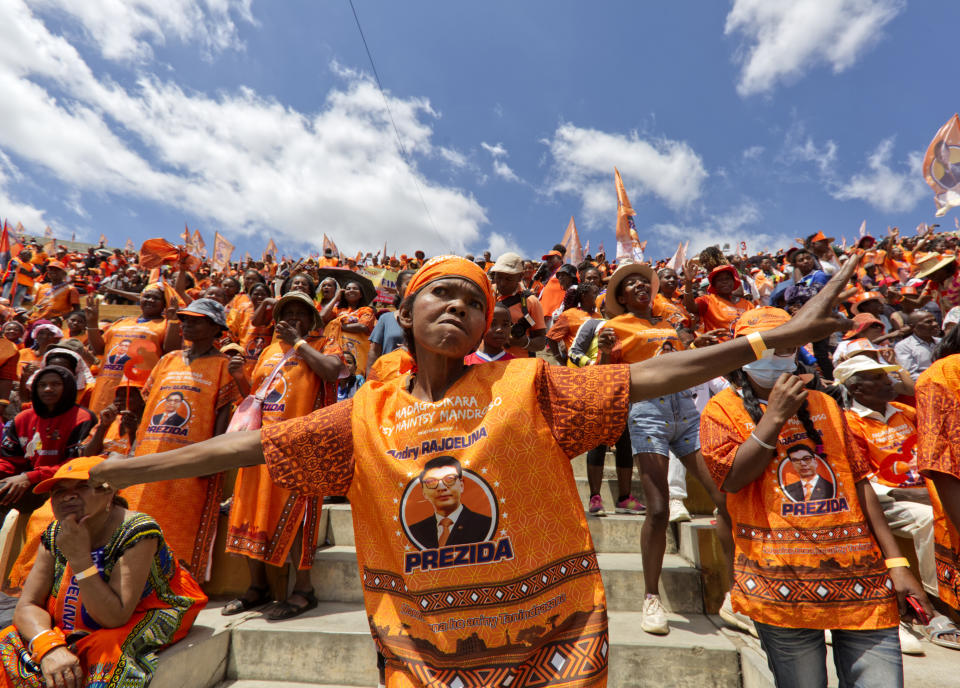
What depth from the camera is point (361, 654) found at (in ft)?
10.6

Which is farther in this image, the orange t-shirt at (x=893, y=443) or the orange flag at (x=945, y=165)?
the orange flag at (x=945, y=165)

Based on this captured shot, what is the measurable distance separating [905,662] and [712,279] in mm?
4109

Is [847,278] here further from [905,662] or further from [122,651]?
[122,651]

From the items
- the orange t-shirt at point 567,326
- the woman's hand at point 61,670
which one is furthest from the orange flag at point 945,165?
the woman's hand at point 61,670

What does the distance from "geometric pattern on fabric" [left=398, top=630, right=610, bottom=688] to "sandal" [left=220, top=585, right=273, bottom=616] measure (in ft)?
9.63

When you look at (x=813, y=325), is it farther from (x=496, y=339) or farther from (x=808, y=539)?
(x=496, y=339)

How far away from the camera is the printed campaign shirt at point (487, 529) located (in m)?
1.37

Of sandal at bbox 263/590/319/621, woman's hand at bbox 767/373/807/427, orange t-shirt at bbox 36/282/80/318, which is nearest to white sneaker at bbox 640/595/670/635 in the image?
woman's hand at bbox 767/373/807/427

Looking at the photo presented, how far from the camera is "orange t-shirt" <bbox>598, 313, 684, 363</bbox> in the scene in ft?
13.6

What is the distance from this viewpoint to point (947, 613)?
10.7 ft

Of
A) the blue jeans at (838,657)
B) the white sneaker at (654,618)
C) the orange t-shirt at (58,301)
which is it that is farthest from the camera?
the orange t-shirt at (58,301)

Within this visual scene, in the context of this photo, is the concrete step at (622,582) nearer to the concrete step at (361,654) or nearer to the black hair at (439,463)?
the concrete step at (361,654)

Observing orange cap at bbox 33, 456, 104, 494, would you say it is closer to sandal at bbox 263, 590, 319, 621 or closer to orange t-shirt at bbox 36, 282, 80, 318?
sandal at bbox 263, 590, 319, 621

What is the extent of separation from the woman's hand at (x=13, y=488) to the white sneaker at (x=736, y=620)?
214 inches
